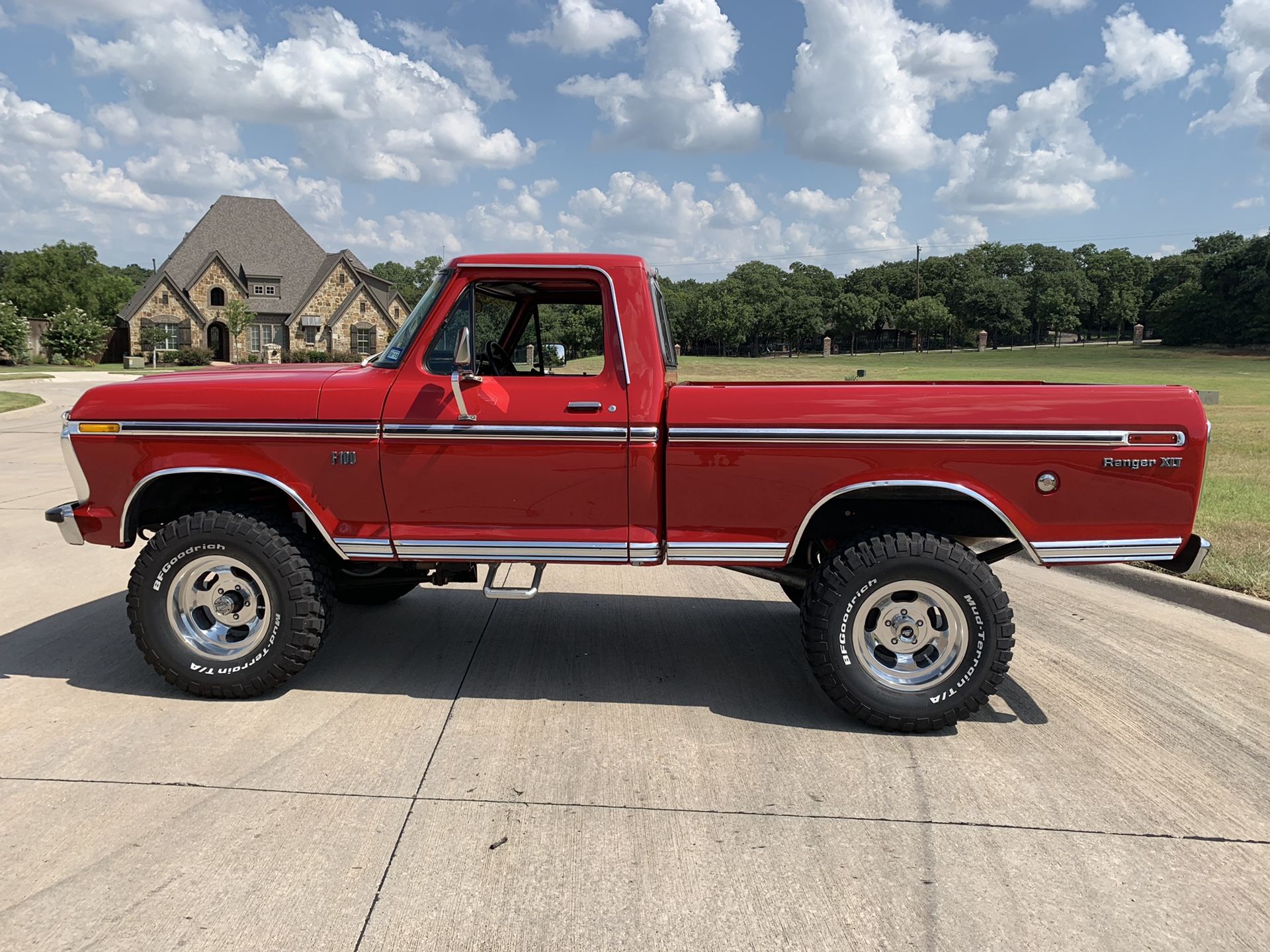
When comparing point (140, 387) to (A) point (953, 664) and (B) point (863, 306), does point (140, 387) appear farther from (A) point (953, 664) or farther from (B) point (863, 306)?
(B) point (863, 306)

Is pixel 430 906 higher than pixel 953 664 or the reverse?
the reverse

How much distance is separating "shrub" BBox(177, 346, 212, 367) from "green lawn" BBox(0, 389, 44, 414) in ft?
96.4

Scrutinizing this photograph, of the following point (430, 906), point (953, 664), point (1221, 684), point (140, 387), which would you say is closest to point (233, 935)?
point (430, 906)

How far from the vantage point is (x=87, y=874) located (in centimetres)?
291

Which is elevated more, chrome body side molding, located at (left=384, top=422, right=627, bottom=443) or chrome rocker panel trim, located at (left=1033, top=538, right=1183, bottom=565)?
chrome body side molding, located at (left=384, top=422, right=627, bottom=443)

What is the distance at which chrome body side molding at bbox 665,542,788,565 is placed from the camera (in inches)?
A: 162

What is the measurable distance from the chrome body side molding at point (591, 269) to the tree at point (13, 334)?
50629 mm

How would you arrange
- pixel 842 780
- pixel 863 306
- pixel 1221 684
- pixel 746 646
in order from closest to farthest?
1. pixel 842 780
2. pixel 1221 684
3. pixel 746 646
4. pixel 863 306

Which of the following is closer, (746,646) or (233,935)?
(233,935)

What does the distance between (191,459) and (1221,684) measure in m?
5.30

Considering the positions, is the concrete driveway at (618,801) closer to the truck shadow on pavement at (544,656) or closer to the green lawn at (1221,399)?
the truck shadow on pavement at (544,656)

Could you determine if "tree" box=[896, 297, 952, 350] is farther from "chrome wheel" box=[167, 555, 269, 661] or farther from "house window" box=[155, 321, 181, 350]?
"chrome wheel" box=[167, 555, 269, 661]

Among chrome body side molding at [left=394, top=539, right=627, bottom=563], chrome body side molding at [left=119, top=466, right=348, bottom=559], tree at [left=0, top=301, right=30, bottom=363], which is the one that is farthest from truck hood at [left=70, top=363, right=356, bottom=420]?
tree at [left=0, top=301, right=30, bottom=363]

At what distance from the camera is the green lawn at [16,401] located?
19956 mm
